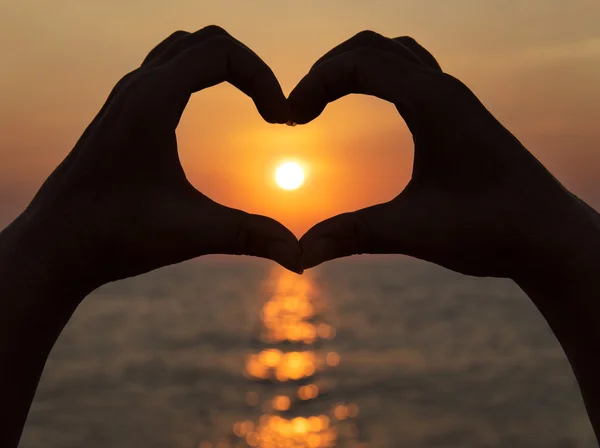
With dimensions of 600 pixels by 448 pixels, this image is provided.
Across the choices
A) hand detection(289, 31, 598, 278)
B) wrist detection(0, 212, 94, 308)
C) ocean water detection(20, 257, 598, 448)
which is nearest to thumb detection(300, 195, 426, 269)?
hand detection(289, 31, 598, 278)

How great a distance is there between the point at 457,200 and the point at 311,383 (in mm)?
52547

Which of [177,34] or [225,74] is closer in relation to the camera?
[225,74]

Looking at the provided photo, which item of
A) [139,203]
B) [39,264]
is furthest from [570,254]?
[39,264]

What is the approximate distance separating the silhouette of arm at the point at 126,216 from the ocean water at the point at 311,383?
34.5 meters

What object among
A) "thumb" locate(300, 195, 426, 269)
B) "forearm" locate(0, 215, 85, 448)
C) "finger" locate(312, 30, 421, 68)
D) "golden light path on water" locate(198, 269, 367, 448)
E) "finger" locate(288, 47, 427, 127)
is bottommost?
"forearm" locate(0, 215, 85, 448)

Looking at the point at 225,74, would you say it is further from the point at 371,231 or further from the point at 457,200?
the point at 457,200

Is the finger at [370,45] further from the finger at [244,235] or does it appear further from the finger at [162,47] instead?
the finger at [244,235]

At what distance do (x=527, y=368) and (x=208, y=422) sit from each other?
32.4 meters

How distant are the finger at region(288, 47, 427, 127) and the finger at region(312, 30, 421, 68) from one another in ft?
0.15

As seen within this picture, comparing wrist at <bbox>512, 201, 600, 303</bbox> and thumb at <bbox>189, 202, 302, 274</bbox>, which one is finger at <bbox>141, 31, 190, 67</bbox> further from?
wrist at <bbox>512, 201, 600, 303</bbox>

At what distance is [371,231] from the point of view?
2939 millimetres

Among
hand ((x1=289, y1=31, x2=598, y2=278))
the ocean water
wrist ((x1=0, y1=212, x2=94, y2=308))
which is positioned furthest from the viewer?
the ocean water

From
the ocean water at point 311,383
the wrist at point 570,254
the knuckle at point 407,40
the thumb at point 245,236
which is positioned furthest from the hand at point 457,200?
the ocean water at point 311,383

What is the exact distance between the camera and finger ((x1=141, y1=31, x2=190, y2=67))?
10.5 feet
